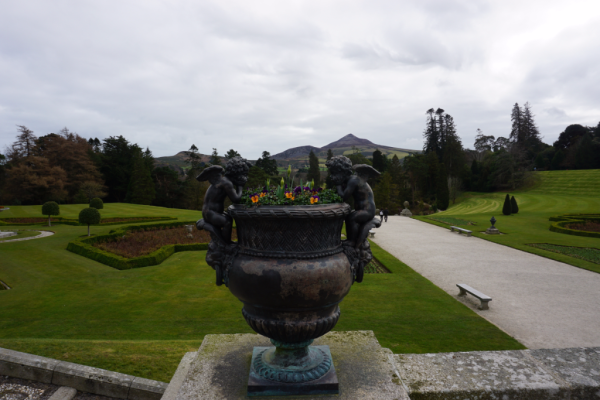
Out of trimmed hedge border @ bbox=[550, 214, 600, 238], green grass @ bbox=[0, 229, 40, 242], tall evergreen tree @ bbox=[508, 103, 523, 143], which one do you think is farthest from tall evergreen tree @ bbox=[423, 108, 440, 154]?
green grass @ bbox=[0, 229, 40, 242]

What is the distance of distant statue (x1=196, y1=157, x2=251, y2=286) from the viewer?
10.4 ft

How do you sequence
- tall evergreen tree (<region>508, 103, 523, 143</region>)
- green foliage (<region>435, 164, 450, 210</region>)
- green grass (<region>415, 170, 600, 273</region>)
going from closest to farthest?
green grass (<region>415, 170, 600, 273</region>) → green foliage (<region>435, 164, 450, 210</region>) → tall evergreen tree (<region>508, 103, 523, 143</region>)

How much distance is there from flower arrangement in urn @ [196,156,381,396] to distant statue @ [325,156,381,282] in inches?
0.4

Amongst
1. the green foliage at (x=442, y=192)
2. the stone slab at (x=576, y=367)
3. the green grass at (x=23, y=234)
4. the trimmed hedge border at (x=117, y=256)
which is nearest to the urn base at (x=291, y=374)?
the stone slab at (x=576, y=367)

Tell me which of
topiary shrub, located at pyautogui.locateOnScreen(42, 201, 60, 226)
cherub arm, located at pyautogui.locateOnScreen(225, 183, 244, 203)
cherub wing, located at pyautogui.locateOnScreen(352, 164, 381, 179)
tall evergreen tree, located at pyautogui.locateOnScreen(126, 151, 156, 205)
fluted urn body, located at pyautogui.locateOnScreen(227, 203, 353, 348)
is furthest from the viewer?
tall evergreen tree, located at pyautogui.locateOnScreen(126, 151, 156, 205)

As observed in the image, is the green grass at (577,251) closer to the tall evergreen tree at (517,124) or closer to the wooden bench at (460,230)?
the wooden bench at (460,230)

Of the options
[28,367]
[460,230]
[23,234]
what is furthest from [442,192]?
[28,367]

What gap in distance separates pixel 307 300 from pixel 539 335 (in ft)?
21.2

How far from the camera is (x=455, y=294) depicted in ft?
30.1

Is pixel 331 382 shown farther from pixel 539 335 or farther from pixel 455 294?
pixel 455 294

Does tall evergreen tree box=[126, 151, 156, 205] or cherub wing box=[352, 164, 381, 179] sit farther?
tall evergreen tree box=[126, 151, 156, 205]

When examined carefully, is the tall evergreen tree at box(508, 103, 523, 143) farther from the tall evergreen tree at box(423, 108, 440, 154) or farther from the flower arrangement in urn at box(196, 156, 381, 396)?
the flower arrangement in urn at box(196, 156, 381, 396)

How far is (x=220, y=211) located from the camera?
129 inches

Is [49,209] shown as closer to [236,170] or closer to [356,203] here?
[236,170]
